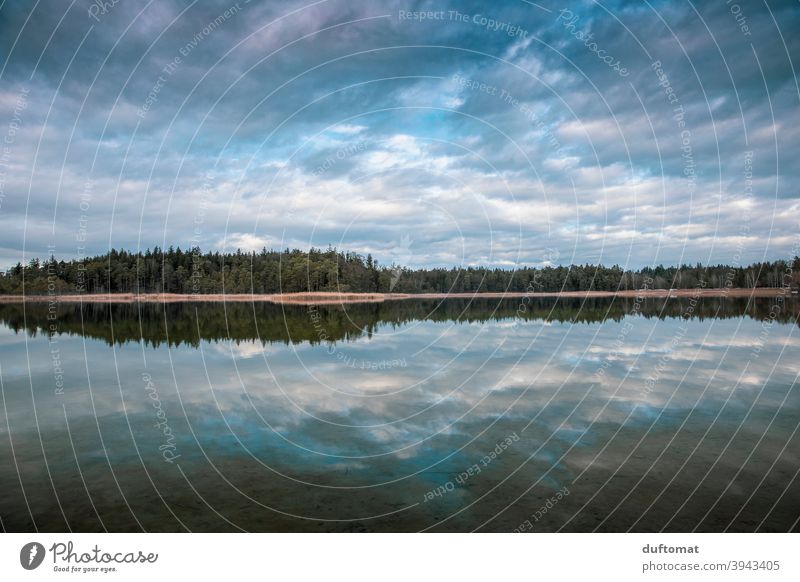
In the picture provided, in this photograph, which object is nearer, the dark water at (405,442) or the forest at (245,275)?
the dark water at (405,442)

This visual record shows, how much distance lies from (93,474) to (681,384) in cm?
1807

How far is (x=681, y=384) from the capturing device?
60.3ft

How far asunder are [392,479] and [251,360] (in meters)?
16.6

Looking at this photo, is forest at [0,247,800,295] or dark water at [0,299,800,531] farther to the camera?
forest at [0,247,800,295]

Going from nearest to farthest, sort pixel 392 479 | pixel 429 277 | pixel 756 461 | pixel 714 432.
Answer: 1. pixel 392 479
2. pixel 756 461
3. pixel 714 432
4. pixel 429 277

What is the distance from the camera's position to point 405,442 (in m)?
12.2

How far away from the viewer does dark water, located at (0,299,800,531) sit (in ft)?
27.5

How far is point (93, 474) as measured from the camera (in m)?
10.1

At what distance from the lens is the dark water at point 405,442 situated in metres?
8.38

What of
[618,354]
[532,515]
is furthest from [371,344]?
[532,515]

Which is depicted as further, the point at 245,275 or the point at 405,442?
the point at 245,275
